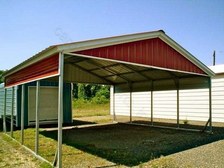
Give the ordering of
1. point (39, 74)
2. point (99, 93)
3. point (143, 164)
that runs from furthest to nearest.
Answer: point (99, 93)
point (39, 74)
point (143, 164)

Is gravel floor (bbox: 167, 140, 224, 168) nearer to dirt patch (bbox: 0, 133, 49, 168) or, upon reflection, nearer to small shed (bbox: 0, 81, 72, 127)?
dirt patch (bbox: 0, 133, 49, 168)

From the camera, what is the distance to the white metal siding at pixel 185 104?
16.2m

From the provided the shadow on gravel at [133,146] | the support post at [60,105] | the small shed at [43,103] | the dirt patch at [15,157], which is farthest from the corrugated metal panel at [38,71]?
the small shed at [43,103]

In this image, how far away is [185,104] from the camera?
17938 mm

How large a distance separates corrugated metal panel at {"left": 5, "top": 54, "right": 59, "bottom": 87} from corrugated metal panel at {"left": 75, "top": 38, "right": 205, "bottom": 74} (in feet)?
2.72

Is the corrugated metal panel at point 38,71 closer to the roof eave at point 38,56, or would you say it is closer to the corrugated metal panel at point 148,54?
the roof eave at point 38,56

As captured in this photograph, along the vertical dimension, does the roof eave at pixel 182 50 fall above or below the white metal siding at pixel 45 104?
above

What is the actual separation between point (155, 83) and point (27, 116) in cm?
835

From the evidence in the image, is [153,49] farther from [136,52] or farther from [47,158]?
[47,158]

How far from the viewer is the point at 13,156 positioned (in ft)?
24.7

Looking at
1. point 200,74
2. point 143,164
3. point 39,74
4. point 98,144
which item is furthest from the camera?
point 200,74

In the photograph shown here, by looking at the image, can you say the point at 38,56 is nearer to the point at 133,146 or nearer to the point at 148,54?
the point at 148,54

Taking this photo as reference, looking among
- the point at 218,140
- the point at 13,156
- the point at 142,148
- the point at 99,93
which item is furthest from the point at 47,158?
the point at 99,93

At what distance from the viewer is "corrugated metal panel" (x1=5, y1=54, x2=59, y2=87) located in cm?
677
